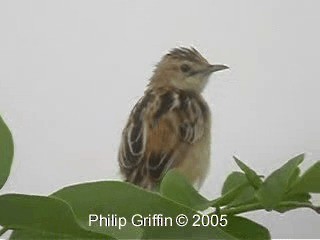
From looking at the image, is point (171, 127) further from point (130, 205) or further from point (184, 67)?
point (130, 205)

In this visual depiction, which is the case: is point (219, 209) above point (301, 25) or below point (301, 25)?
below

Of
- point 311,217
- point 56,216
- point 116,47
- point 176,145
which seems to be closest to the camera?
point 56,216

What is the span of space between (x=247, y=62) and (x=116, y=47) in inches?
7.3

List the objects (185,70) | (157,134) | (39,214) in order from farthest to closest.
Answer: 1. (185,70)
2. (157,134)
3. (39,214)

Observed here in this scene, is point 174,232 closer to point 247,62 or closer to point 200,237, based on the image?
point 200,237

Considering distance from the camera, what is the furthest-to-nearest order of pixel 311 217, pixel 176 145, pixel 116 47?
pixel 116 47, pixel 311 217, pixel 176 145

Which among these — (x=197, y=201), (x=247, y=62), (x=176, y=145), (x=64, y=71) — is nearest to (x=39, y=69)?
(x=64, y=71)

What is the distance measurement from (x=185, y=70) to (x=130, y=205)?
549 millimetres

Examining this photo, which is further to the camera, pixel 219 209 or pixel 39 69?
pixel 39 69

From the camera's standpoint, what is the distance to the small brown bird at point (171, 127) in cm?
50

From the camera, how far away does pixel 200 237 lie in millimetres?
156

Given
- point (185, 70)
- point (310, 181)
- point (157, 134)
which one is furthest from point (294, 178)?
point (185, 70)

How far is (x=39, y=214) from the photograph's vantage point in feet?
0.46

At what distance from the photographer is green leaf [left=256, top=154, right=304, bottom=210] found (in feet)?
0.55
